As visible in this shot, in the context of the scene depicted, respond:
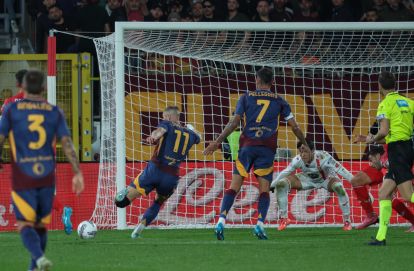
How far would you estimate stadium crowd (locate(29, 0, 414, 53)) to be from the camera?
19500 mm

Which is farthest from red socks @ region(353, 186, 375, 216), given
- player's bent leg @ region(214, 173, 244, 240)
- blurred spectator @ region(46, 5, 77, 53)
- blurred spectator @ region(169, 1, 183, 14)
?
blurred spectator @ region(46, 5, 77, 53)

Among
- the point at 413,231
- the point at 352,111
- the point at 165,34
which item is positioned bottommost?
the point at 413,231

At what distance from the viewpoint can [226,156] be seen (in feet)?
58.1

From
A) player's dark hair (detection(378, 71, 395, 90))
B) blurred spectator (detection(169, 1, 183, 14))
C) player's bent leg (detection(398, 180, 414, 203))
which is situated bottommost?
player's bent leg (detection(398, 180, 414, 203))

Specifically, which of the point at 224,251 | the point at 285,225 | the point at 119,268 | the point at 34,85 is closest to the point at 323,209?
the point at 285,225

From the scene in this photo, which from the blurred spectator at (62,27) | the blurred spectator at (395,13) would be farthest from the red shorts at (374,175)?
the blurred spectator at (62,27)

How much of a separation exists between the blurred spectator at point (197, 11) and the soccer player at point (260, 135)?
5938mm

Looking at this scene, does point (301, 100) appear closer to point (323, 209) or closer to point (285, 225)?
point (323, 209)

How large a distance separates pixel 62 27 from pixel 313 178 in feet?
18.7

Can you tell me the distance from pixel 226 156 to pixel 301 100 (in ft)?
5.51

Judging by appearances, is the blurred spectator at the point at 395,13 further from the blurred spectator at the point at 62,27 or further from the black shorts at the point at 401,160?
the black shorts at the point at 401,160

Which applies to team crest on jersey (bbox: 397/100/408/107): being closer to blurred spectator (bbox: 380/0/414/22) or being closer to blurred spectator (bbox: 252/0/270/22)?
blurred spectator (bbox: 252/0/270/22)

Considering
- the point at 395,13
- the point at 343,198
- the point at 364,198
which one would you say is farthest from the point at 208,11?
the point at 364,198

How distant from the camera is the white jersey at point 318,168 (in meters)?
16.2
